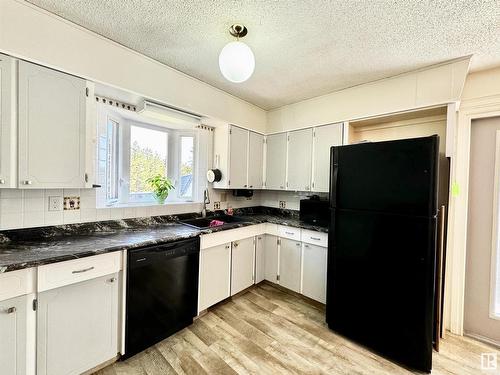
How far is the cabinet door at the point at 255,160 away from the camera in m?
3.11

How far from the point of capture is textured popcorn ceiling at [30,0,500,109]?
54.1 inches

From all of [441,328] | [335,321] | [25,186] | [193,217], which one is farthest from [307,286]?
[25,186]

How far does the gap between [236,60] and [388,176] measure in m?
1.44

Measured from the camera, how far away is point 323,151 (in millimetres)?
2680

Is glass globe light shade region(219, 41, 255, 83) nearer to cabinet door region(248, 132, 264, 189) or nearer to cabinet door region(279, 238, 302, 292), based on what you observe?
cabinet door region(248, 132, 264, 189)

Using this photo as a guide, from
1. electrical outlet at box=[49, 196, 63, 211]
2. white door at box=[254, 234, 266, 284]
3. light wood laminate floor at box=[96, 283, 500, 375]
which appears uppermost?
electrical outlet at box=[49, 196, 63, 211]

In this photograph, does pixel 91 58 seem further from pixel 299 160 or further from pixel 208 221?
pixel 299 160

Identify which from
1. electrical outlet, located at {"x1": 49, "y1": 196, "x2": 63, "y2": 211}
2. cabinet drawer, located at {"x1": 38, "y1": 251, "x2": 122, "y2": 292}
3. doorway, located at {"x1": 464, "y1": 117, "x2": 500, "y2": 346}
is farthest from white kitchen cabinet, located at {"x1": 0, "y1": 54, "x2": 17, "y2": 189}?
doorway, located at {"x1": 464, "y1": 117, "x2": 500, "y2": 346}

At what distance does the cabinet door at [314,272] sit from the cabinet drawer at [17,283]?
2.34 m

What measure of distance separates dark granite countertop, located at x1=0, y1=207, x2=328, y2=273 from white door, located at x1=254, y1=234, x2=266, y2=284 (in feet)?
1.77

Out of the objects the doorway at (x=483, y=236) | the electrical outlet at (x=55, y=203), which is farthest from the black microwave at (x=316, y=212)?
the electrical outlet at (x=55, y=203)

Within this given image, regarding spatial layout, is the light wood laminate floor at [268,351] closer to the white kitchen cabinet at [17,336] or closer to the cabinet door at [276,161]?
the white kitchen cabinet at [17,336]

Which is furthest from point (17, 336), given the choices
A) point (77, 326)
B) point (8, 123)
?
point (8, 123)

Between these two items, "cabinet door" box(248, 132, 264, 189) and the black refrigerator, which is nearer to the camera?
the black refrigerator
